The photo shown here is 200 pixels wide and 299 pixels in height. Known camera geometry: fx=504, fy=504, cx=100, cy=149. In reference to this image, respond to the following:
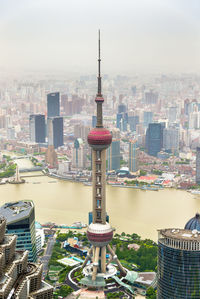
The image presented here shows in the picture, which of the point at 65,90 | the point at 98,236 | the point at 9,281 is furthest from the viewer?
the point at 65,90

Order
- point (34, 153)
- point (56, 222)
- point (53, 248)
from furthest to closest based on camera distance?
point (34, 153)
point (56, 222)
point (53, 248)

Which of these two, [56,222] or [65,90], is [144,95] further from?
[56,222]

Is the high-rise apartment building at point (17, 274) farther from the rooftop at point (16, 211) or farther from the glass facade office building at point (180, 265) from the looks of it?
the rooftop at point (16, 211)

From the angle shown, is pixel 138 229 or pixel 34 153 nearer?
pixel 138 229

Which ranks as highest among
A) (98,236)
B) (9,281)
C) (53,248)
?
(9,281)

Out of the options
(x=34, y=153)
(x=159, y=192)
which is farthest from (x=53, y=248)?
(x=34, y=153)

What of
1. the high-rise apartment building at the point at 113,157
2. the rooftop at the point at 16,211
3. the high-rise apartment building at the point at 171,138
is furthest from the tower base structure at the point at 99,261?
the high-rise apartment building at the point at 171,138

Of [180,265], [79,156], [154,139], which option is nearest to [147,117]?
[154,139]
